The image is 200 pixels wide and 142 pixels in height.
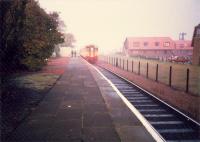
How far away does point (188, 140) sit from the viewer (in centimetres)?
689

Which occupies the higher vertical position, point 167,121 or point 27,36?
point 27,36

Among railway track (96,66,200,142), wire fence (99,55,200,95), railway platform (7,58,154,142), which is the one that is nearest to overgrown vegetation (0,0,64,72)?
railway platform (7,58,154,142)

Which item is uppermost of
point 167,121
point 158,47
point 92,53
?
point 158,47

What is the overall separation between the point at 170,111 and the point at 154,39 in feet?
279

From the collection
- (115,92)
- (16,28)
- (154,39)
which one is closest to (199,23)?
(115,92)

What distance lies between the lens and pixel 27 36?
21766mm

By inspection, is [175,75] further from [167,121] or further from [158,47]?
[158,47]

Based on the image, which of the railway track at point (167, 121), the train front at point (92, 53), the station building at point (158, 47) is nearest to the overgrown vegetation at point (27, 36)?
the railway track at point (167, 121)

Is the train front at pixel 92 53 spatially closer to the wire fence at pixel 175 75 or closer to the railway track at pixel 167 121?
the wire fence at pixel 175 75

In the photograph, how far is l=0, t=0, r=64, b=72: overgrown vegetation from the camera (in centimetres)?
1206

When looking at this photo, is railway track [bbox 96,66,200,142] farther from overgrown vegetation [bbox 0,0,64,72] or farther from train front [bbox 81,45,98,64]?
train front [bbox 81,45,98,64]

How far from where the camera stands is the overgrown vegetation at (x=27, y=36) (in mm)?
12062

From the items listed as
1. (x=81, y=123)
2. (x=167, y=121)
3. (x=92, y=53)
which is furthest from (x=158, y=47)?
(x=81, y=123)

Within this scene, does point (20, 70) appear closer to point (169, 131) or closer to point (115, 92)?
point (115, 92)
